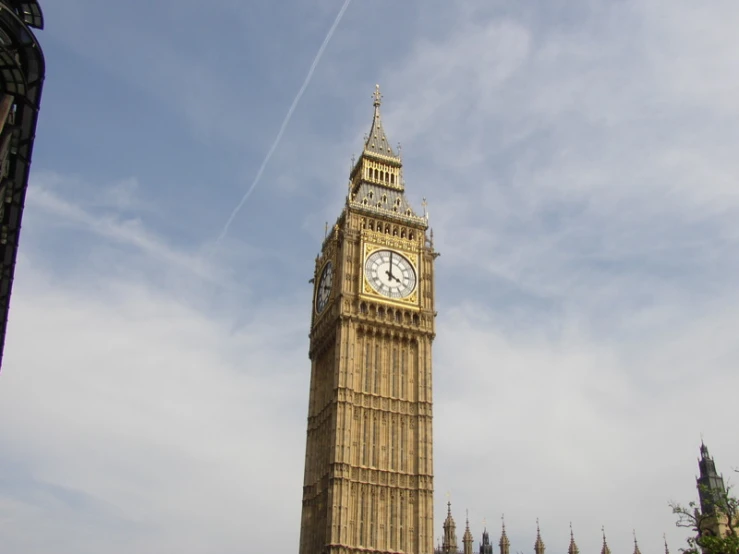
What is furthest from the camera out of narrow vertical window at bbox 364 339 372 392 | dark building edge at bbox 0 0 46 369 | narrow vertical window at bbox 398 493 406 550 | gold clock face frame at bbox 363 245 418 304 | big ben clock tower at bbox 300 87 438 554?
gold clock face frame at bbox 363 245 418 304

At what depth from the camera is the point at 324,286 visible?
7975 centimetres

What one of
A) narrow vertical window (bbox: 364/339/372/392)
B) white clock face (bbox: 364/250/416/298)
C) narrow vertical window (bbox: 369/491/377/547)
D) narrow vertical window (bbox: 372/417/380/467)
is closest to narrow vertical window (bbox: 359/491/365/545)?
narrow vertical window (bbox: 369/491/377/547)

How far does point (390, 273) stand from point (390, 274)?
0.29 feet

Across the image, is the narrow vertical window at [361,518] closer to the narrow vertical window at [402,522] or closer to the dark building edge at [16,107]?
the narrow vertical window at [402,522]

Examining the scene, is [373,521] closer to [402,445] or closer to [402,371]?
[402,445]

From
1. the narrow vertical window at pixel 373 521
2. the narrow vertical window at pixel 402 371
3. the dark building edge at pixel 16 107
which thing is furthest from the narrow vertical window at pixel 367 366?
the dark building edge at pixel 16 107

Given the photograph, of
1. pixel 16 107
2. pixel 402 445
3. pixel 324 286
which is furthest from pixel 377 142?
pixel 16 107

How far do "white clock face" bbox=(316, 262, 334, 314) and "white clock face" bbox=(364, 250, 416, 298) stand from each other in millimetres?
4044

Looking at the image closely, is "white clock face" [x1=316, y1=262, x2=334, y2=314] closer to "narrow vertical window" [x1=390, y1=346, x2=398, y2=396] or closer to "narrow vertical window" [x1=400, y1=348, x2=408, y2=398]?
"narrow vertical window" [x1=390, y1=346, x2=398, y2=396]

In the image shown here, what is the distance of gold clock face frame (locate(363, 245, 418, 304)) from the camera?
247 feet

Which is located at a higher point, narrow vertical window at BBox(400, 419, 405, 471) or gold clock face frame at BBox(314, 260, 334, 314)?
gold clock face frame at BBox(314, 260, 334, 314)

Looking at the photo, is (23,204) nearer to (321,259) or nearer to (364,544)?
(364,544)

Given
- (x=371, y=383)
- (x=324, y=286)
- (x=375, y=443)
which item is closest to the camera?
(x=375, y=443)

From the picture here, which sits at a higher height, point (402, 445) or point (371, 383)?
point (371, 383)
